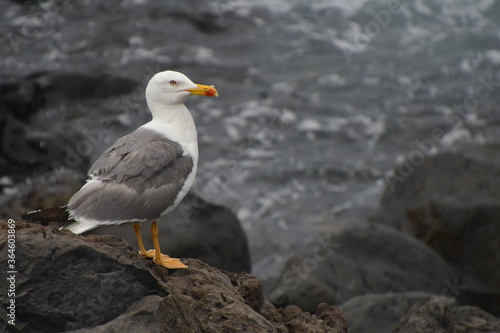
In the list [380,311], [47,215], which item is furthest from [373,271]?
[47,215]

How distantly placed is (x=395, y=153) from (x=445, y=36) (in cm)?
536

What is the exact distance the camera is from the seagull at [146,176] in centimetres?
497

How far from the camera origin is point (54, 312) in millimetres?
4051

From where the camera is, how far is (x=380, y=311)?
6.92m

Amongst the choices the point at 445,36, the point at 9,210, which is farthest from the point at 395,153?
the point at 9,210

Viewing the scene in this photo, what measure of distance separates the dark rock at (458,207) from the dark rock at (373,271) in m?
0.34

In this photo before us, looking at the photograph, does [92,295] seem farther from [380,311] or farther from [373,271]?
[373,271]

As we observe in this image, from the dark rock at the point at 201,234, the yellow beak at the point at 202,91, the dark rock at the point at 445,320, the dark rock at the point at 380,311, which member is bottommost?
the dark rock at the point at 201,234

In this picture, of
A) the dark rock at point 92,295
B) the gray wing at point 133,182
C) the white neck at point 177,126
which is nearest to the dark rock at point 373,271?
the white neck at point 177,126

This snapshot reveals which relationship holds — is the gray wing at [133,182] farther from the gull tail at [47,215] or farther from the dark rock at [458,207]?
the dark rock at [458,207]

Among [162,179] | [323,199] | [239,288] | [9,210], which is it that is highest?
[162,179]

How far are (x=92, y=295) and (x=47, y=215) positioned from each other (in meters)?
0.84

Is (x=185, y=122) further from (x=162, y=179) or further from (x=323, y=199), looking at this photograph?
(x=323, y=199)

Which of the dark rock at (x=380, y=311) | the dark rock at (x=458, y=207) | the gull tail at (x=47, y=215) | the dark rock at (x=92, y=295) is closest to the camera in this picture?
the dark rock at (x=92, y=295)
